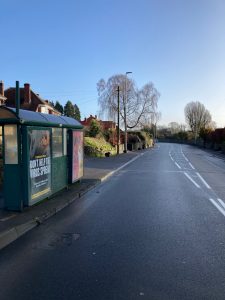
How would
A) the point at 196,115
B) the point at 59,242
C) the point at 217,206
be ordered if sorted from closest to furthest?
the point at 59,242 < the point at 217,206 < the point at 196,115

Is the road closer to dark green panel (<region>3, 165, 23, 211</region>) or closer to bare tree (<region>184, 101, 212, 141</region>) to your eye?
dark green panel (<region>3, 165, 23, 211</region>)

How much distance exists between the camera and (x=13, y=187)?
8.19m

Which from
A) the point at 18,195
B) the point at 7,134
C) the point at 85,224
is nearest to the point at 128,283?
Result: the point at 85,224

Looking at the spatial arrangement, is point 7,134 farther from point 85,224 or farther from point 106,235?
point 106,235

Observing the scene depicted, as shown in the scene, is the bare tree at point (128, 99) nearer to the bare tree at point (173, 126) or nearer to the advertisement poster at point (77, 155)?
the advertisement poster at point (77, 155)

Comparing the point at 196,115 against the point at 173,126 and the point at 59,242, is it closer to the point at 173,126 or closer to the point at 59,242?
the point at 173,126

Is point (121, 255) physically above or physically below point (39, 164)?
below

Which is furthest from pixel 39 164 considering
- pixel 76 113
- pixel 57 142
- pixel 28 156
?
pixel 76 113

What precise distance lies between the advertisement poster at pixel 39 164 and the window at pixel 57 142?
2.38 feet

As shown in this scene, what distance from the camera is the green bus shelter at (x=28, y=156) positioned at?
815 cm

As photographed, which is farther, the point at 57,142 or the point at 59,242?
the point at 57,142

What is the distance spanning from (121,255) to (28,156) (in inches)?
142

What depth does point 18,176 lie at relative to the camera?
814 centimetres

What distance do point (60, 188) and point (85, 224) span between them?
3.45 m
